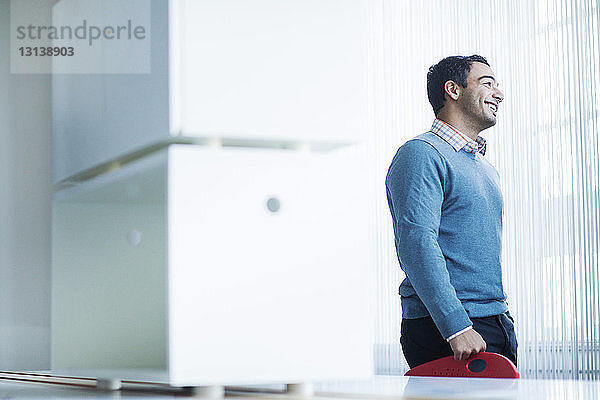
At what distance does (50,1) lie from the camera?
3.29 feet

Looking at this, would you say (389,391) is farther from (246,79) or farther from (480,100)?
(480,100)

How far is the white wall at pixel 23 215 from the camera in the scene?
3.40ft

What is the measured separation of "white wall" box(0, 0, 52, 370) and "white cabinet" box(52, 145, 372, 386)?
0.31 m

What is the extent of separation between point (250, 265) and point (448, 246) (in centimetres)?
129

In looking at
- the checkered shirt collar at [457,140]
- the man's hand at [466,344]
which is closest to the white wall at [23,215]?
the man's hand at [466,344]

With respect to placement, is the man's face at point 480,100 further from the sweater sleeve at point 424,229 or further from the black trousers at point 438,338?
the black trousers at point 438,338

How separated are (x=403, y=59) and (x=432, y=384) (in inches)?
141

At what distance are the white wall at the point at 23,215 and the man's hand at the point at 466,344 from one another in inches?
35.7

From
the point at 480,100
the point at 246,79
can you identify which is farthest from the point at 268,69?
the point at 480,100

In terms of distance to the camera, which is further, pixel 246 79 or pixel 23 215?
pixel 23 215

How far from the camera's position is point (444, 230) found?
191 cm

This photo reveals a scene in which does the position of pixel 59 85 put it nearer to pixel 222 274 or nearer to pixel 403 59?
pixel 222 274

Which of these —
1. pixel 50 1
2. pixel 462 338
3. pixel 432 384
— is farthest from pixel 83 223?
pixel 462 338

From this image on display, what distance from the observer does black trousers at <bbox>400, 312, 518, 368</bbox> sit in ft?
6.15
